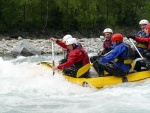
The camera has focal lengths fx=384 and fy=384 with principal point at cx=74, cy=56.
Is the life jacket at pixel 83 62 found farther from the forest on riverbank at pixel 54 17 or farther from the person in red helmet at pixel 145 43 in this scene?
the forest on riverbank at pixel 54 17

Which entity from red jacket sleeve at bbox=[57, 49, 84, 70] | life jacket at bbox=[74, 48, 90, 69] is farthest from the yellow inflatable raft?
red jacket sleeve at bbox=[57, 49, 84, 70]

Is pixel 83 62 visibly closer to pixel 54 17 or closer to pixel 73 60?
pixel 73 60

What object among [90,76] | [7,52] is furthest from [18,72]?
[7,52]

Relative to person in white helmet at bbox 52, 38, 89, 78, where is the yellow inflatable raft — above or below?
below

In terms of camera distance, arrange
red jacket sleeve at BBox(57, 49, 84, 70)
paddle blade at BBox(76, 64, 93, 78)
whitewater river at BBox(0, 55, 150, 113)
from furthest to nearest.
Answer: paddle blade at BBox(76, 64, 93, 78) → red jacket sleeve at BBox(57, 49, 84, 70) → whitewater river at BBox(0, 55, 150, 113)

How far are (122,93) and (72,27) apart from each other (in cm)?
3278

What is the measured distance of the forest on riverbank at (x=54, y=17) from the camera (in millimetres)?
39750

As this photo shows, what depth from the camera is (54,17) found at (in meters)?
43.2

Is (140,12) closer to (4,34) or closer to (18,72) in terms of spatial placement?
(4,34)

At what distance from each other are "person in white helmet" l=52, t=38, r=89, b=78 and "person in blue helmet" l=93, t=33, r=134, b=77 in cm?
56

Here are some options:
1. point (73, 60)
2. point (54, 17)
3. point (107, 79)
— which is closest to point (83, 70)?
point (73, 60)

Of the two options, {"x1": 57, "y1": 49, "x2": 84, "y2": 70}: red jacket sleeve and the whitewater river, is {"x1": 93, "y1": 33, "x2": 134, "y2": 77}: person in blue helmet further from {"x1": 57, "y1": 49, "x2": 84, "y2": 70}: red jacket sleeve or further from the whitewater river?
{"x1": 57, "y1": 49, "x2": 84, "y2": 70}: red jacket sleeve

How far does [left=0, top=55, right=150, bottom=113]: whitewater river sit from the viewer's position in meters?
8.67

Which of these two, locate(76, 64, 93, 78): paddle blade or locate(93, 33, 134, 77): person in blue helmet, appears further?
locate(76, 64, 93, 78): paddle blade
